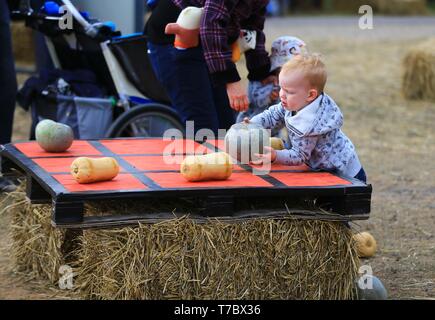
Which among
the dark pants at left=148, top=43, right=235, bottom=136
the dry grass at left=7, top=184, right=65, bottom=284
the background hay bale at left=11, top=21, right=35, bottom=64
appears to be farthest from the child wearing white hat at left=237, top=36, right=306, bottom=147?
the background hay bale at left=11, top=21, right=35, bottom=64

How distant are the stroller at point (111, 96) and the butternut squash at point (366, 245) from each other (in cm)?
173

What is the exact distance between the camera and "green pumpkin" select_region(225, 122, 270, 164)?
3.84 m

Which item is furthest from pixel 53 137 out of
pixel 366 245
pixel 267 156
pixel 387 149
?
pixel 387 149

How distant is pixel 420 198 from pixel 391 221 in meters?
0.63

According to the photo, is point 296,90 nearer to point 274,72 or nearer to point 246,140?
point 246,140

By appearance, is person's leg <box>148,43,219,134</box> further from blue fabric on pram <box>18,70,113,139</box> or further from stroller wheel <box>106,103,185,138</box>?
blue fabric on pram <box>18,70,113,139</box>

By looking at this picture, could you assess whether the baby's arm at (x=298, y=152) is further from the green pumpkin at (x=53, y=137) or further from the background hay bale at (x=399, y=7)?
the background hay bale at (x=399, y=7)

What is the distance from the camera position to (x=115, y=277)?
3.54 meters

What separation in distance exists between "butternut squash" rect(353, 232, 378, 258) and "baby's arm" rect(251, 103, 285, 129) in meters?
0.79

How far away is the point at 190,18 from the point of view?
4.35 meters

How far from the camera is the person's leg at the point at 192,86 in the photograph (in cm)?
450

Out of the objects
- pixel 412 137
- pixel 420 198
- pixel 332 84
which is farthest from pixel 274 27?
pixel 420 198

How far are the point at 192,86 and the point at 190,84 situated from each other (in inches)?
0.5

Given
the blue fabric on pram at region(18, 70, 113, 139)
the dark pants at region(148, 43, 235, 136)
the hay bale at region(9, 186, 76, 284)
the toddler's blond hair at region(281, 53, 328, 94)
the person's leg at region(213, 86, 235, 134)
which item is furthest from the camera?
the blue fabric on pram at region(18, 70, 113, 139)
